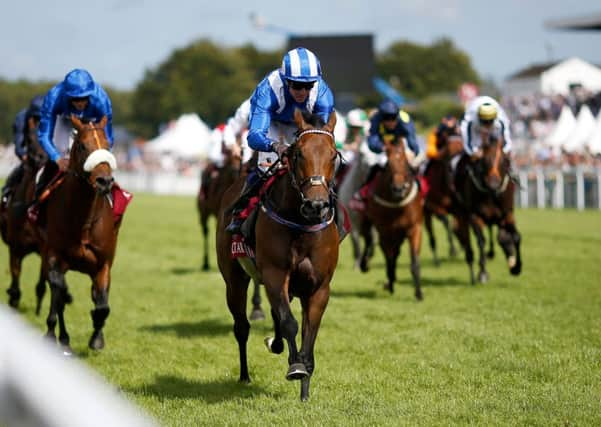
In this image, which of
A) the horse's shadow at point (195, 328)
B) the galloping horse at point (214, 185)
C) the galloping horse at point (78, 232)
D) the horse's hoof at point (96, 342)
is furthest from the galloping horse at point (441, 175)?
the galloping horse at point (78, 232)

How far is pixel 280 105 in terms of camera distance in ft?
22.9

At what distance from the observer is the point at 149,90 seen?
106875 millimetres

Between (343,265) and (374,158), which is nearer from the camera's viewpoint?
(374,158)

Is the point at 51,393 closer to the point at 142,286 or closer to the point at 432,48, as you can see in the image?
the point at 142,286

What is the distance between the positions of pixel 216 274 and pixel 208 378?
341 inches

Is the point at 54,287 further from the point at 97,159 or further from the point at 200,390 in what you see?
the point at 200,390

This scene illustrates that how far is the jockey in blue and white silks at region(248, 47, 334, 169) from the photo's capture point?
6566 mm

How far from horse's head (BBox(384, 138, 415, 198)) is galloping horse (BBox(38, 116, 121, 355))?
4385mm

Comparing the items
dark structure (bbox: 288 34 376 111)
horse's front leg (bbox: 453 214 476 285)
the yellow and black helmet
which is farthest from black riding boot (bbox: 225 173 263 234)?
dark structure (bbox: 288 34 376 111)

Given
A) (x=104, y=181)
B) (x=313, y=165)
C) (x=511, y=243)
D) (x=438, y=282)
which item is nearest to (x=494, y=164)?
(x=511, y=243)

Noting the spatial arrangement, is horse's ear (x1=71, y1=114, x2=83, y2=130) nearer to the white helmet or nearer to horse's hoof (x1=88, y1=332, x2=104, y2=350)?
horse's hoof (x1=88, y1=332, x2=104, y2=350)

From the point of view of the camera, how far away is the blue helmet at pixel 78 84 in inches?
331

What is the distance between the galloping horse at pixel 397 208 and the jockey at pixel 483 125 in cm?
145

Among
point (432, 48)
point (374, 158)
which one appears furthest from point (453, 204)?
point (432, 48)
